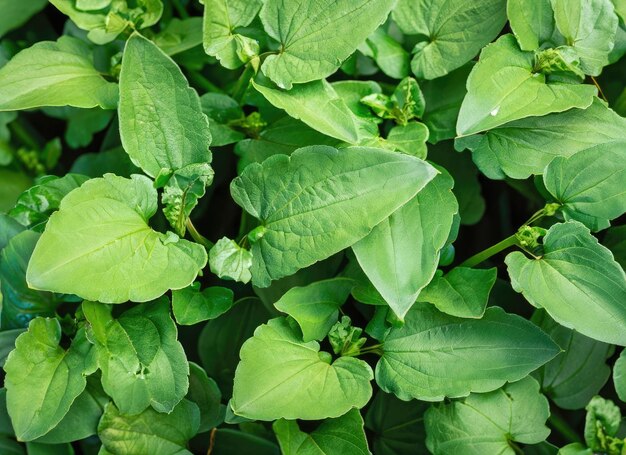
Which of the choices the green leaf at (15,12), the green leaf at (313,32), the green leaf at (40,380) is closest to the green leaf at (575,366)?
the green leaf at (313,32)

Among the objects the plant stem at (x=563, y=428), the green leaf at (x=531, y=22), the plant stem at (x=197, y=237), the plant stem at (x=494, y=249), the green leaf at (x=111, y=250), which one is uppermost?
the green leaf at (x=531, y=22)

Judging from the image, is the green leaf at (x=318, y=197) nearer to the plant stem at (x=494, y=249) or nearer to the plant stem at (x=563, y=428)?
the plant stem at (x=494, y=249)

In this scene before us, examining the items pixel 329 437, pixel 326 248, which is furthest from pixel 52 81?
pixel 329 437

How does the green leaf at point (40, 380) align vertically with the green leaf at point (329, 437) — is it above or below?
above

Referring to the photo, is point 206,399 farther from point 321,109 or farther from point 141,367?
point 321,109

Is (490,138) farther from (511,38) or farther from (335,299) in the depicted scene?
(335,299)
